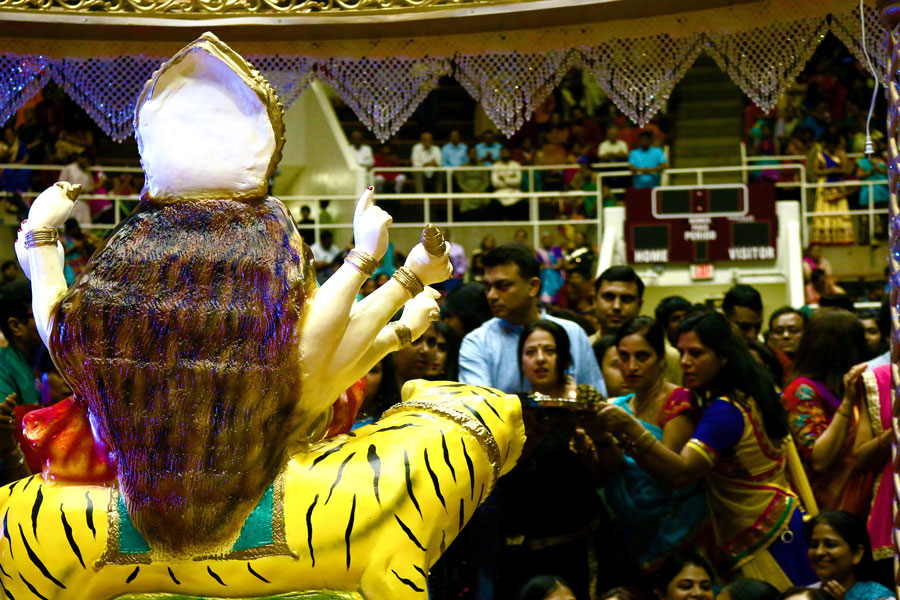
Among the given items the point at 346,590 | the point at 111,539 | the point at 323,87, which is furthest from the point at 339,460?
the point at 323,87

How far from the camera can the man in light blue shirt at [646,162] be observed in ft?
41.8

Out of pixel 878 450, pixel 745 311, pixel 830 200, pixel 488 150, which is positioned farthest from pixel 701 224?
pixel 878 450

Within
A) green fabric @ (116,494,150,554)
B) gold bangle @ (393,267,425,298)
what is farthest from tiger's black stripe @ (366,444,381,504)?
green fabric @ (116,494,150,554)

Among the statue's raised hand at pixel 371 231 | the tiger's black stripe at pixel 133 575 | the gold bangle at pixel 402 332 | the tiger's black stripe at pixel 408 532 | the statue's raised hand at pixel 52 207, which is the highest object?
the statue's raised hand at pixel 52 207

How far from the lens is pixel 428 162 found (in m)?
13.5

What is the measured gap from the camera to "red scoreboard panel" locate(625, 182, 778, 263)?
39.1 feet

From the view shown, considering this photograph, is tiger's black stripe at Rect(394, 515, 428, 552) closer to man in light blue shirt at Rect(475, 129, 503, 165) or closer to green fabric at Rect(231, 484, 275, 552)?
green fabric at Rect(231, 484, 275, 552)

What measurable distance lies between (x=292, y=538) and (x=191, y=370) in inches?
18.5

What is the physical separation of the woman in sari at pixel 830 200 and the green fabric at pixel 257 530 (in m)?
10.5

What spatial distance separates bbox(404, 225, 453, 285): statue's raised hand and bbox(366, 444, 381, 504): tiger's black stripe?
0.44 m

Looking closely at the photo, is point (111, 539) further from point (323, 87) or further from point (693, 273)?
point (323, 87)

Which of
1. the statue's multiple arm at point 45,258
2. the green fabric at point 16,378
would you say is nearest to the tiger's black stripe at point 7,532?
the statue's multiple arm at point 45,258

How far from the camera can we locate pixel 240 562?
3.00 metres

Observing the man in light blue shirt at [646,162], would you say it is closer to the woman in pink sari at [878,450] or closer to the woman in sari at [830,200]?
the woman in sari at [830,200]
